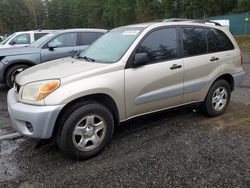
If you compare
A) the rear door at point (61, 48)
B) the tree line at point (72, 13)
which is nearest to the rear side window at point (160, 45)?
the rear door at point (61, 48)

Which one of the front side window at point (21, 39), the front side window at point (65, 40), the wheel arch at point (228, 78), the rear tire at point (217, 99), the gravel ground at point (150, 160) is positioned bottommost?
the gravel ground at point (150, 160)

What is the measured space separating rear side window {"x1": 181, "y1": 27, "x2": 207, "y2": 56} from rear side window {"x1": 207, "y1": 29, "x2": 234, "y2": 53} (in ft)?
0.40

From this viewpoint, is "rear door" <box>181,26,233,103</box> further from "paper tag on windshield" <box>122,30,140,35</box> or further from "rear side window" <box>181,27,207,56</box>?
"paper tag on windshield" <box>122,30,140,35</box>

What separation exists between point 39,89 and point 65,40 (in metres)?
5.15

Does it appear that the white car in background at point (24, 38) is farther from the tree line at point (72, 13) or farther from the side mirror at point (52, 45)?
the tree line at point (72, 13)

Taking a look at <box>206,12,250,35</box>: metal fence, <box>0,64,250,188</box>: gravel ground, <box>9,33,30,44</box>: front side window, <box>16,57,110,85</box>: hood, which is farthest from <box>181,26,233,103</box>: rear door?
<box>206,12,250,35</box>: metal fence

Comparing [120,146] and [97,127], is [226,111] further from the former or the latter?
Result: [97,127]

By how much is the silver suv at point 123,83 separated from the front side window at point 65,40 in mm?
3627

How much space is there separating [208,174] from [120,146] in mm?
1290

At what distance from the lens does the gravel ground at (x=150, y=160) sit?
313 centimetres

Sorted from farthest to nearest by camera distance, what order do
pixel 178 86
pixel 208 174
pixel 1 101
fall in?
pixel 1 101
pixel 178 86
pixel 208 174

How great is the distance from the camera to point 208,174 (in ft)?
10.5

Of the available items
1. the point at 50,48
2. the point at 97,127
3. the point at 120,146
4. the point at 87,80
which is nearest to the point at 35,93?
the point at 87,80

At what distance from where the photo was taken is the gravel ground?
3.13 m
